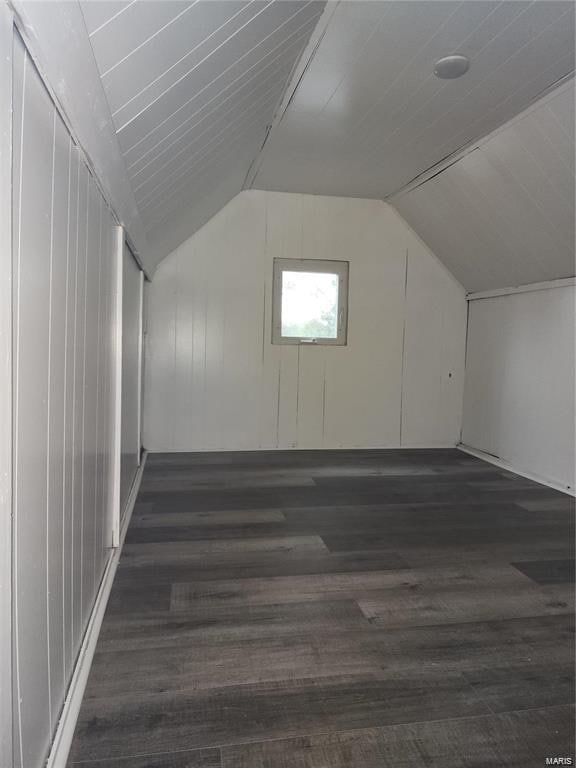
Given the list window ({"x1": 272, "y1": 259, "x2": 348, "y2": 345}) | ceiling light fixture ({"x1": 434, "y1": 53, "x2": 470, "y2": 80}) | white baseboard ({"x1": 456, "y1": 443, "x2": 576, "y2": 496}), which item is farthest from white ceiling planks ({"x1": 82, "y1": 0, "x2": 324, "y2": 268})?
white baseboard ({"x1": 456, "y1": 443, "x2": 576, "y2": 496})

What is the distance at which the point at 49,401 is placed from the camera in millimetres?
1210

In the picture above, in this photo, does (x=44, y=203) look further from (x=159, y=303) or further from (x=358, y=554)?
(x=159, y=303)

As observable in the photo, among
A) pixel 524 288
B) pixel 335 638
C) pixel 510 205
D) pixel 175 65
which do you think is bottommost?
pixel 335 638

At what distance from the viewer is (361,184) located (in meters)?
4.59

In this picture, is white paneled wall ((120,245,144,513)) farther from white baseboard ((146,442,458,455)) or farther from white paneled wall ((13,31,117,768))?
white paneled wall ((13,31,117,768))

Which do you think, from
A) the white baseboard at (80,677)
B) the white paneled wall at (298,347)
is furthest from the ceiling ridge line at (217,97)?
the white paneled wall at (298,347)

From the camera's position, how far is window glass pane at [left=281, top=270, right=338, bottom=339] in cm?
500

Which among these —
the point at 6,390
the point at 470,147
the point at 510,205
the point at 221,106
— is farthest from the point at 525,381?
the point at 6,390

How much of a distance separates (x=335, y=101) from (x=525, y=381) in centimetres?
287

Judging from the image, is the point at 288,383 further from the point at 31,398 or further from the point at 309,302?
the point at 31,398

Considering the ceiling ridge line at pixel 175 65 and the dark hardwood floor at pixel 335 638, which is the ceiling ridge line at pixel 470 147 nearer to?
the ceiling ridge line at pixel 175 65

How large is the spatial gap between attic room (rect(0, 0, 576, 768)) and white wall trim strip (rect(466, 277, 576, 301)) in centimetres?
3

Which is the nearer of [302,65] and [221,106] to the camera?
[221,106]

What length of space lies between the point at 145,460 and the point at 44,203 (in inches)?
145
